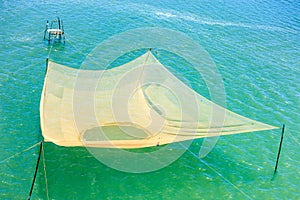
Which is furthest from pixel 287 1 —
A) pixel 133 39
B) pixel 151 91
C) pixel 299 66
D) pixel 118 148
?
pixel 118 148

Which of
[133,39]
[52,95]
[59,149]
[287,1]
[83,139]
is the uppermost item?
[287,1]

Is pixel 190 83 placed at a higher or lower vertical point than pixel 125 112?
higher

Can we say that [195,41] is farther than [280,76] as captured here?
Yes

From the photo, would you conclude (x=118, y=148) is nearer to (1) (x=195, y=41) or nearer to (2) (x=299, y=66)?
(1) (x=195, y=41)

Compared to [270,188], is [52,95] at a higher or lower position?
Answer: higher
